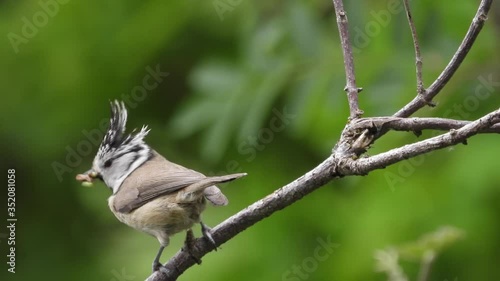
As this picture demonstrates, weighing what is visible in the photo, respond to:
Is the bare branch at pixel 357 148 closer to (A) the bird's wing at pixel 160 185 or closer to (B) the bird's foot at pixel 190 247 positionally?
(B) the bird's foot at pixel 190 247

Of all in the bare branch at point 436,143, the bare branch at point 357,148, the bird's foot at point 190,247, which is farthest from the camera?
the bird's foot at point 190,247

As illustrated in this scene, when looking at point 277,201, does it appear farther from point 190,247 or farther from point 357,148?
point 190,247

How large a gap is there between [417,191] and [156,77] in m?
2.23

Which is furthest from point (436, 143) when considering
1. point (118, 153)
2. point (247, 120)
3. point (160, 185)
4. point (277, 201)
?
point (247, 120)

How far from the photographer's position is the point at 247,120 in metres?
5.20

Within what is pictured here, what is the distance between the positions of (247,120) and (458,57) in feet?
8.46

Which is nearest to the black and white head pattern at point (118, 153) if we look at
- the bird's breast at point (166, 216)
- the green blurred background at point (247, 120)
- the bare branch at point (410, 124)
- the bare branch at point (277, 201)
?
the bird's breast at point (166, 216)

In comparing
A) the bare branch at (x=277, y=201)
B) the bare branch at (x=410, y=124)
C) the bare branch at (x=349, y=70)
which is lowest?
the bare branch at (x=277, y=201)

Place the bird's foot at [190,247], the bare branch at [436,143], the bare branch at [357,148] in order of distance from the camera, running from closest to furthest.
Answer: the bare branch at [436,143] → the bare branch at [357,148] → the bird's foot at [190,247]

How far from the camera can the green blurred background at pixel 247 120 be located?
4.86 m

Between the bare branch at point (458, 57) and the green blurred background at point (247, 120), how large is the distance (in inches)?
72.6

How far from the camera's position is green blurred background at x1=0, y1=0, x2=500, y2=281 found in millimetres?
4855

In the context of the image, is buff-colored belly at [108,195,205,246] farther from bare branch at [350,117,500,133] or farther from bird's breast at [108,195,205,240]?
bare branch at [350,117,500,133]

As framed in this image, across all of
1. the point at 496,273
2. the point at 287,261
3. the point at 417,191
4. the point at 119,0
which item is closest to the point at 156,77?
the point at 119,0
